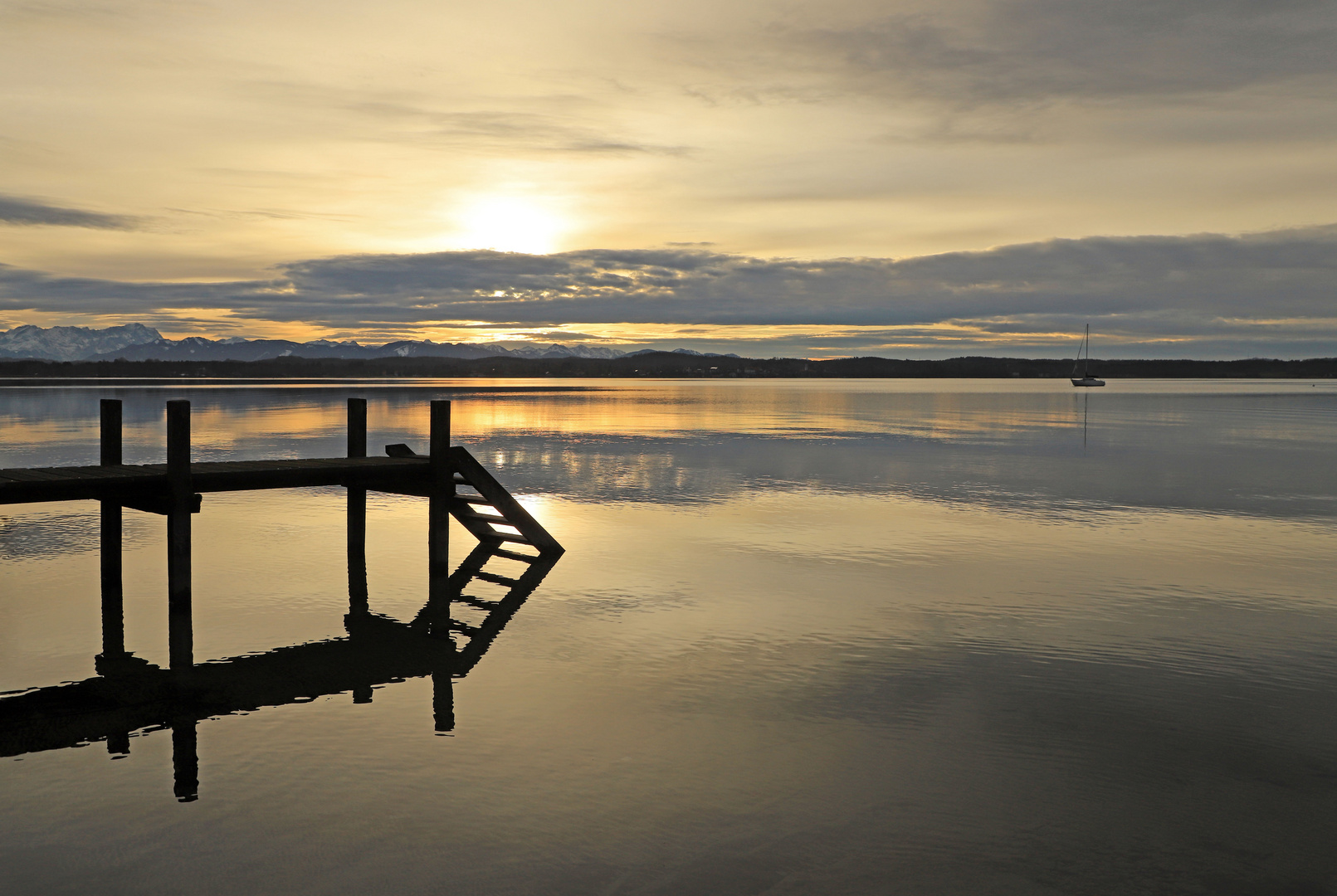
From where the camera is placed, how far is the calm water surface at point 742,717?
828 centimetres

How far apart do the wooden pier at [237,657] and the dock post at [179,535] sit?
0.02 meters

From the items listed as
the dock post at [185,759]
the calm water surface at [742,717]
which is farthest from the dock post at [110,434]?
the dock post at [185,759]

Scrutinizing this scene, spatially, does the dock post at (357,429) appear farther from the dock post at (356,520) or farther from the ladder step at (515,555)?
the ladder step at (515,555)

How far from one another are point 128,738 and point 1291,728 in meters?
13.3

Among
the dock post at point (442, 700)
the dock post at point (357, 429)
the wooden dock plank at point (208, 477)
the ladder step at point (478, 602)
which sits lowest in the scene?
the dock post at point (442, 700)

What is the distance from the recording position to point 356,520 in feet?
62.3

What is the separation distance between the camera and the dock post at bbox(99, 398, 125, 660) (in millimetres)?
15852

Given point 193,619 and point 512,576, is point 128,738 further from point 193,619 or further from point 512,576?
point 512,576

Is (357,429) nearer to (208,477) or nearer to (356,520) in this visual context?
(356,520)

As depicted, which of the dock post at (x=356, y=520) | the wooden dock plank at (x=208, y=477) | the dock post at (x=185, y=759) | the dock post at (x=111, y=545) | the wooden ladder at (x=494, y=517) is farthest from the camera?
the wooden ladder at (x=494, y=517)

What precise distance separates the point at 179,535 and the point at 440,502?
515 centimetres

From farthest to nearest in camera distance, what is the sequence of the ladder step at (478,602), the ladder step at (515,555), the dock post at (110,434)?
the ladder step at (515,555) < the ladder step at (478,602) < the dock post at (110,434)

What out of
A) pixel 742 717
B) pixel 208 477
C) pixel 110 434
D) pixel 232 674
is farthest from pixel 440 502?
pixel 742 717

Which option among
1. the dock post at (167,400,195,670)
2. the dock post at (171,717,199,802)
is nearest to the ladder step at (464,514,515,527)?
the dock post at (167,400,195,670)
